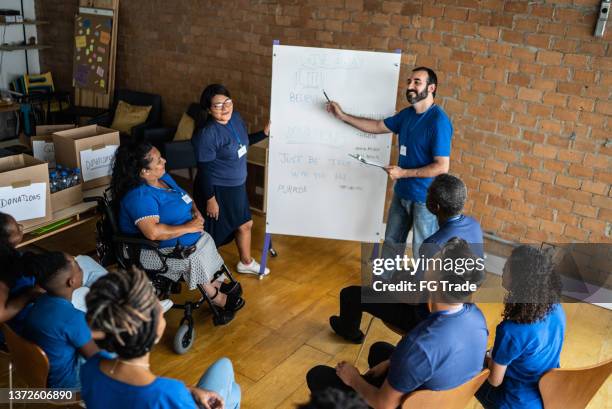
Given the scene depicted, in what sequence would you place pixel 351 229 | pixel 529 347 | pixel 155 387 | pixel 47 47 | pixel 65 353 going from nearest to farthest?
pixel 155 387 < pixel 529 347 < pixel 65 353 < pixel 351 229 < pixel 47 47

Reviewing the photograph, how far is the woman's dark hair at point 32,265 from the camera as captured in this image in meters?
2.15

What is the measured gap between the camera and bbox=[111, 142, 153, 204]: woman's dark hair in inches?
114

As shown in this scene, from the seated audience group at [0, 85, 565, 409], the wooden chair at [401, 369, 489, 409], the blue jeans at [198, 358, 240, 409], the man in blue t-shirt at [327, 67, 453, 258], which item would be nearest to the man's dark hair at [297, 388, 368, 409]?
the seated audience group at [0, 85, 565, 409]

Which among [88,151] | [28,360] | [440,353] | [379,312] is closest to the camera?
[440,353]

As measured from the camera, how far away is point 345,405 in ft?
4.32

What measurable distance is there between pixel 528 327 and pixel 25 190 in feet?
8.53

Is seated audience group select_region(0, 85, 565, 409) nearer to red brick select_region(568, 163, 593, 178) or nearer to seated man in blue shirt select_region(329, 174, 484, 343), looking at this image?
seated man in blue shirt select_region(329, 174, 484, 343)

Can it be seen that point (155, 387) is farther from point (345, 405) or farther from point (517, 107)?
point (517, 107)

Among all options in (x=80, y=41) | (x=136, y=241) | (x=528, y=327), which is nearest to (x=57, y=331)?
(x=136, y=241)

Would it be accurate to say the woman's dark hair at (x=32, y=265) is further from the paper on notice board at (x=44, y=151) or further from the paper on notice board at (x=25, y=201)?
the paper on notice board at (x=44, y=151)

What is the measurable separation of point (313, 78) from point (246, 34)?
1.85 metres

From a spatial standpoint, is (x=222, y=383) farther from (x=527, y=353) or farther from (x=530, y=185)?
(x=530, y=185)

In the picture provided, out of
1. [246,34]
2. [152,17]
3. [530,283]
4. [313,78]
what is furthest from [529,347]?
[152,17]

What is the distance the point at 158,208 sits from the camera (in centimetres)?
299
